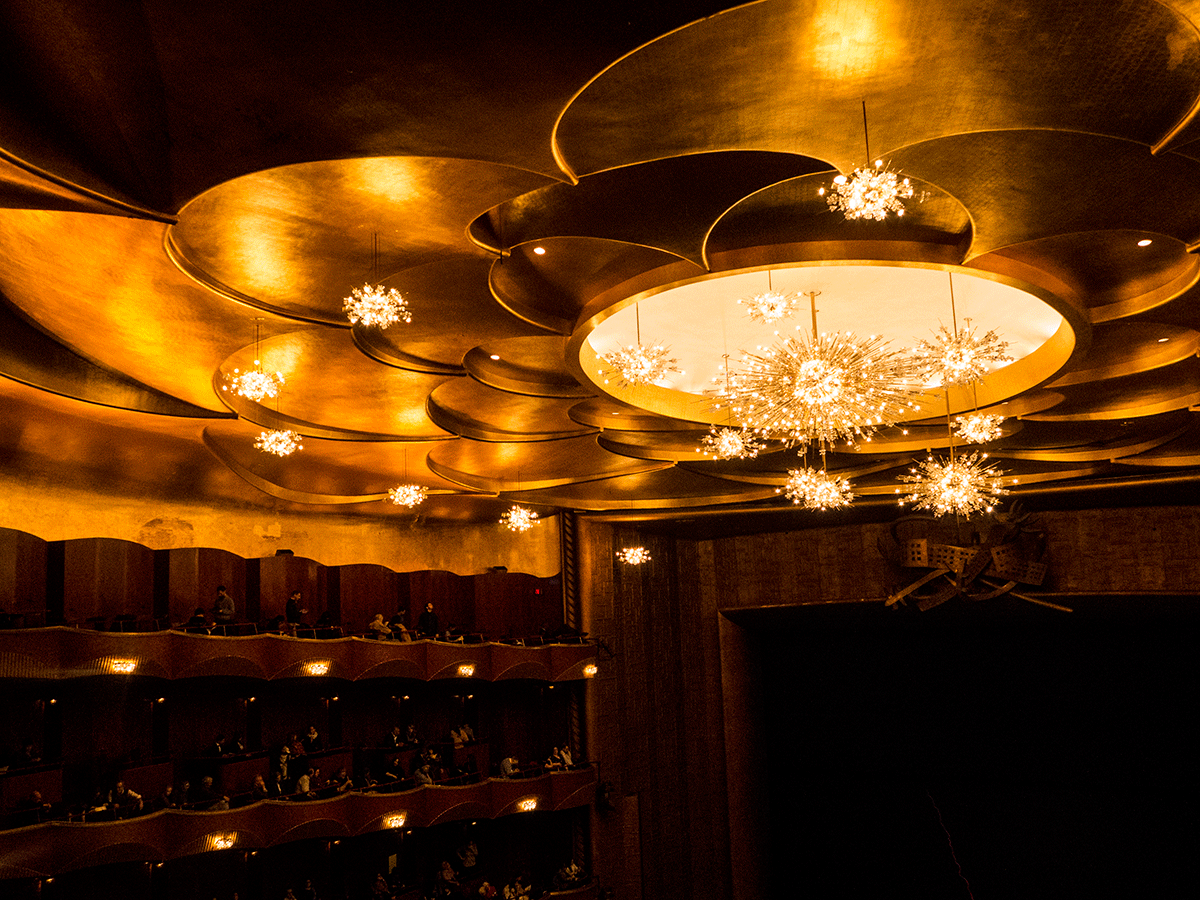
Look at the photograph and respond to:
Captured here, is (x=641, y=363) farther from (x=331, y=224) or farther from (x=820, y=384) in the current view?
(x=331, y=224)

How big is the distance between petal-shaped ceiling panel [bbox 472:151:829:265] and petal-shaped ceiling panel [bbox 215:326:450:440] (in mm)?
3077

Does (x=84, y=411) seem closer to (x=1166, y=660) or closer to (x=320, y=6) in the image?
(x=320, y=6)

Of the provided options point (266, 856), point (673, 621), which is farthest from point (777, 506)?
point (266, 856)

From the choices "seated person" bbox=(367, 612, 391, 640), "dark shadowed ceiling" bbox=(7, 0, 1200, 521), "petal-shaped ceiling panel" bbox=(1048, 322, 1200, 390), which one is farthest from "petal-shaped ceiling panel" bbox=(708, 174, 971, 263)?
"seated person" bbox=(367, 612, 391, 640)

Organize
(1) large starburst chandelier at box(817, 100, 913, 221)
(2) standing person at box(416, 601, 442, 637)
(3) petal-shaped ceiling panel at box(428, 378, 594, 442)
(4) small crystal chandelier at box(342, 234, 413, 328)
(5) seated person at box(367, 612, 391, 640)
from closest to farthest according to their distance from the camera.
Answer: (1) large starburst chandelier at box(817, 100, 913, 221) < (4) small crystal chandelier at box(342, 234, 413, 328) < (3) petal-shaped ceiling panel at box(428, 378, 594, 442) < (5) seated person at box(367, 612, 391, 640) < (2) standing person at box(416, 601, 442, 637)

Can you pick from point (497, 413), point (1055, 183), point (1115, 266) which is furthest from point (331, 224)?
point (1115, 266)

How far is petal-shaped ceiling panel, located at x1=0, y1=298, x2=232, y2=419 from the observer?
35.6 ft

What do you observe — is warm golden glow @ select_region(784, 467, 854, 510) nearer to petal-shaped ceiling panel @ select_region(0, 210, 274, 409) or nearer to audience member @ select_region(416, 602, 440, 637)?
petal-shaped ceiling panel @ select_region(0, 210, 274, 409)

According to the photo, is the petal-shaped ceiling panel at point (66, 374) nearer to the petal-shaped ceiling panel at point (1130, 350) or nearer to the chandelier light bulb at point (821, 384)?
the chandelier light bulb at point (821, 384)

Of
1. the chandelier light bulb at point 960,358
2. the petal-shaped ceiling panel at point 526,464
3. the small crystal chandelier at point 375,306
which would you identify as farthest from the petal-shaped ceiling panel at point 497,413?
the chandelier light bulb at point 960,358

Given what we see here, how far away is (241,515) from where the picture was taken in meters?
18.5

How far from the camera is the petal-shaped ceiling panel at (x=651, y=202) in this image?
7594mm

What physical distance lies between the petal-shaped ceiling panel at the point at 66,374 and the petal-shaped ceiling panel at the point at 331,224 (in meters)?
3.04

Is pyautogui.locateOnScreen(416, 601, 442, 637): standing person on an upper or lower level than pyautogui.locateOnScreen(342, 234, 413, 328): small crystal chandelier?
lower
